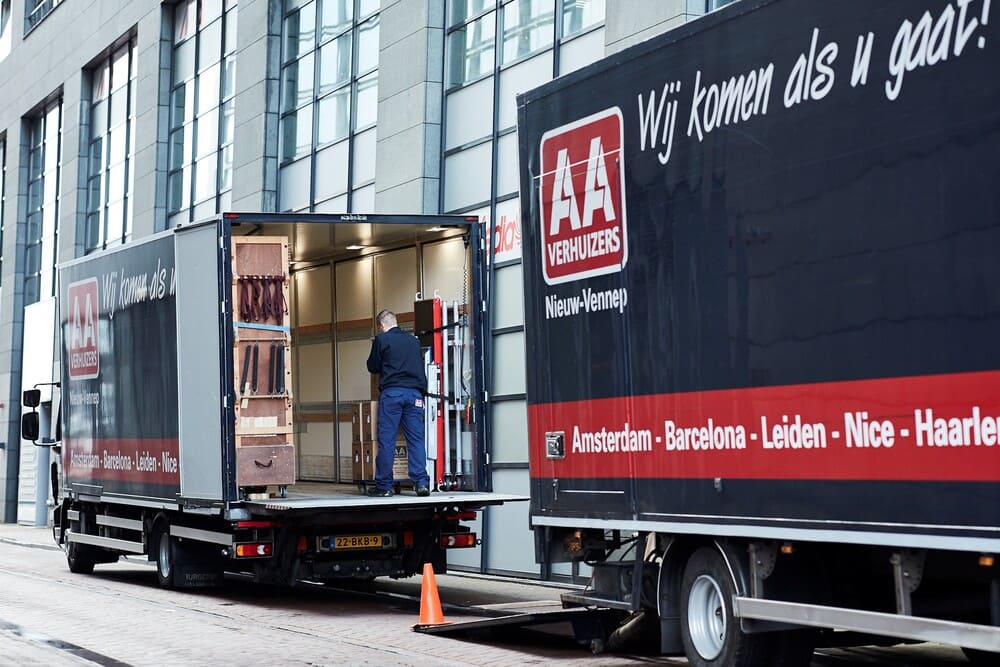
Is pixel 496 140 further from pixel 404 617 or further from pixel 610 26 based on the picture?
pixel 404 617

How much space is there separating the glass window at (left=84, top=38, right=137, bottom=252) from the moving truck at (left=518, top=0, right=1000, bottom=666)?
76.9ft

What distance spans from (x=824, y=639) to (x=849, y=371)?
7.69 feet

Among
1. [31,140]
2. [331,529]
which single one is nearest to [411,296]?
[331,529]

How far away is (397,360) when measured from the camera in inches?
553

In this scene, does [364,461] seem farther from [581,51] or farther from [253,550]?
[581,51]

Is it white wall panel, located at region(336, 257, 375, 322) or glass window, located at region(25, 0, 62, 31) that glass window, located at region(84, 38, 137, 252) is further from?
white wall panel, located at region(336, 257, 375, 322)

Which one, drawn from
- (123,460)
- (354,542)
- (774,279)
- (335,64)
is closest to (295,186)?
(335,64)

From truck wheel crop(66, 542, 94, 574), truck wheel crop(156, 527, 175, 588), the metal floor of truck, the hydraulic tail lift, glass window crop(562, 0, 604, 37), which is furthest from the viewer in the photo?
truck wheel crop(66, 542, 94, 574)

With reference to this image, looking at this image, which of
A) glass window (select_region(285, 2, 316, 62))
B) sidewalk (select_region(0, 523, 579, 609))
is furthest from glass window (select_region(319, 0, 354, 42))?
sidewalk (select_region(0, 523, 579, 609))

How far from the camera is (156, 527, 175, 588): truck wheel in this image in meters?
15.7

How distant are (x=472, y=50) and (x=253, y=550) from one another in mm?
7720

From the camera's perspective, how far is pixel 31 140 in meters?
39.9

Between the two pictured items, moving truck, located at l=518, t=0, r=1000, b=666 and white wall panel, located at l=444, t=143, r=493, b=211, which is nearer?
moving truck, located at l=518, t=0, r=1000, b=666

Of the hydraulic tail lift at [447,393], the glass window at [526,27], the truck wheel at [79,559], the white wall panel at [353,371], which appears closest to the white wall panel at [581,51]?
the glass window at [526,27]
